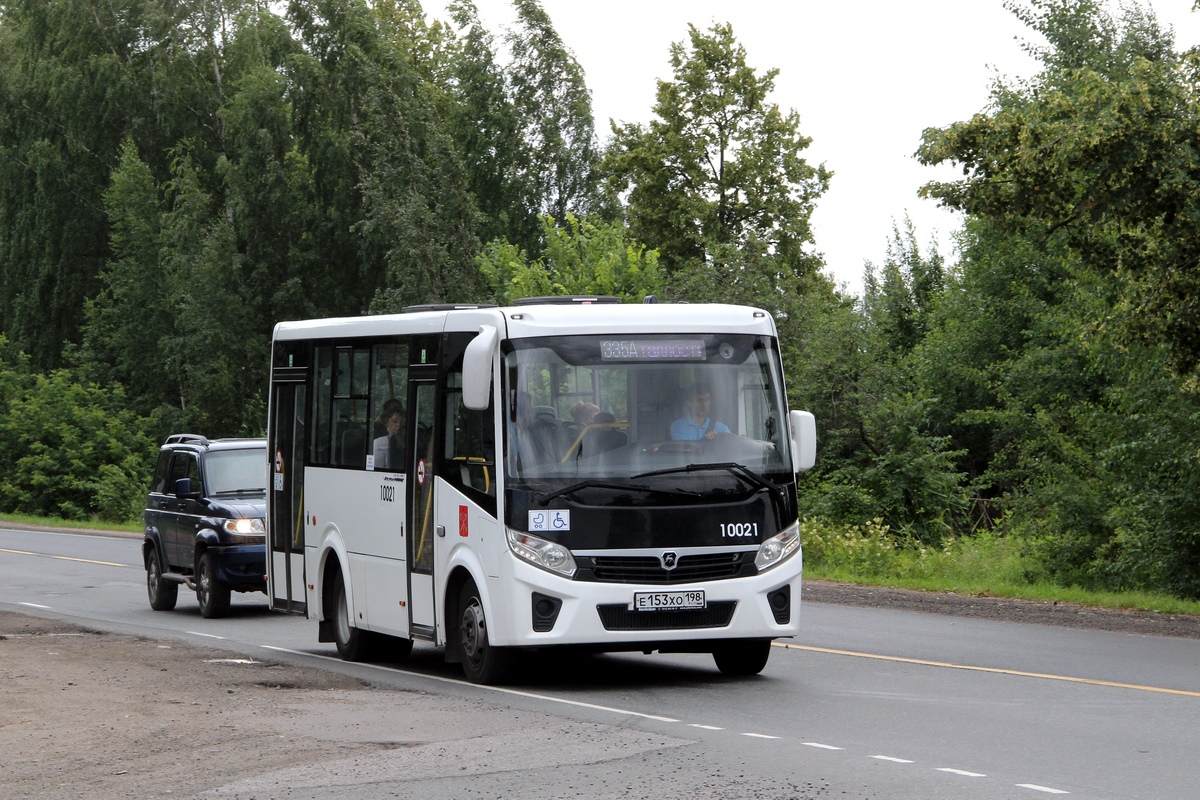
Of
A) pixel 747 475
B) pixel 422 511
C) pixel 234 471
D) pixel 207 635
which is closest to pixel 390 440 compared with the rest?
pixel 422 511

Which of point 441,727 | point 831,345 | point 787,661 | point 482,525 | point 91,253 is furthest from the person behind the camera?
point 91,253

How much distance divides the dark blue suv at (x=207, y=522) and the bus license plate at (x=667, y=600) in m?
8.83

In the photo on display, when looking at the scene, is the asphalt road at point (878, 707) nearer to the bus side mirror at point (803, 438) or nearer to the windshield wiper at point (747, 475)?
the windshield wiper at point (747, 475)

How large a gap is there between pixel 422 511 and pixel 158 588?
956 centimetres

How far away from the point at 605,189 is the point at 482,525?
51.7 metres

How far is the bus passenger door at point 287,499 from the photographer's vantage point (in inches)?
632

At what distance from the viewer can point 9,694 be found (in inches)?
494

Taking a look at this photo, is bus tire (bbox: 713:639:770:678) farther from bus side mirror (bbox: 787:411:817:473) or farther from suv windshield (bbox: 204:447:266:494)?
suv windshield (bbox: 204:447:266:494)

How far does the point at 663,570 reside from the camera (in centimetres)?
1230

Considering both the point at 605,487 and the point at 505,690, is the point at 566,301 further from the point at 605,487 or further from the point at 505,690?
the point at 505,690

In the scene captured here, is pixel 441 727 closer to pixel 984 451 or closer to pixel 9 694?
pixel 9 694

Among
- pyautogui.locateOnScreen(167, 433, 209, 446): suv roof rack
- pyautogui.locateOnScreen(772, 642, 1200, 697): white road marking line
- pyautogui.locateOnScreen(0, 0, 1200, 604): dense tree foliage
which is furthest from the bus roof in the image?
pyautogui.locateOnScreen(0, 0, 1200, 604): dense tree foliage

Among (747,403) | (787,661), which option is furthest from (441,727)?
(787,661)

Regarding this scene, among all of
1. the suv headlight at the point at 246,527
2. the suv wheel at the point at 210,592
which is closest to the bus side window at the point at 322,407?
the suv headlight at the point at 246,527
